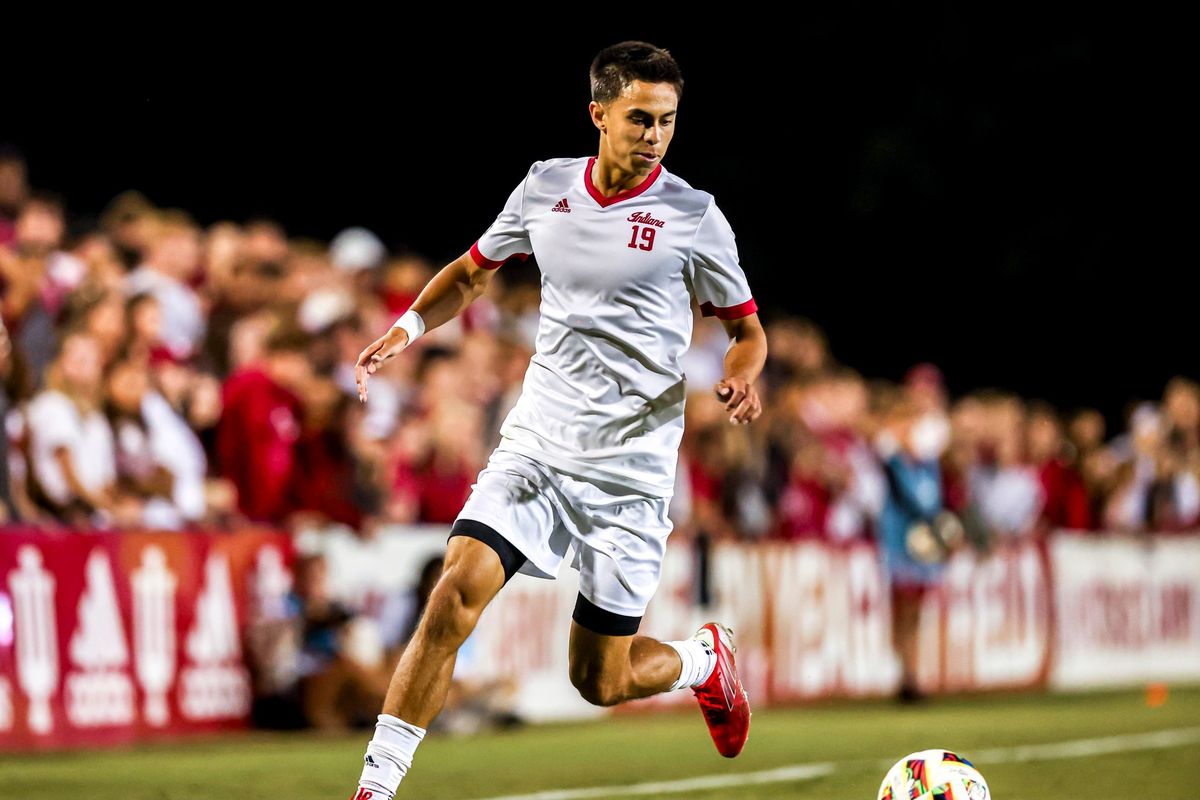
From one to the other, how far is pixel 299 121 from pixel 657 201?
15.7 meters

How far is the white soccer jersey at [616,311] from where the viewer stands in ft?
25.2

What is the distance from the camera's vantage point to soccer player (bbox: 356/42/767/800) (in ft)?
25.1

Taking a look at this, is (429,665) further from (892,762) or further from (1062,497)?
(1062,497)

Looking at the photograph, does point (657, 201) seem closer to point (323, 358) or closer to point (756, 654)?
point (323, 358)

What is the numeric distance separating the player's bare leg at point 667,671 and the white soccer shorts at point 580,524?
20 cm

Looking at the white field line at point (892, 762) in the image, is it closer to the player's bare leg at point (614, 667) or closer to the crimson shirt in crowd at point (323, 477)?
the player's bare leg at point (614, 667)

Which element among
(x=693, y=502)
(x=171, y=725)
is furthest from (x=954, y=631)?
(x=171, y=725)

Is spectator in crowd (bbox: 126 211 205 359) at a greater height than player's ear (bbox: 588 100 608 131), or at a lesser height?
greater

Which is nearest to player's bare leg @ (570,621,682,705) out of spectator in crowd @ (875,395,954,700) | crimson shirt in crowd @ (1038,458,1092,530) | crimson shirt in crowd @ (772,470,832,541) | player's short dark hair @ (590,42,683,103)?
player's short dark hair @ (590,42,683,103)

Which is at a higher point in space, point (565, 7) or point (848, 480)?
point (565, 7)

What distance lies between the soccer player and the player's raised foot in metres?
0.99

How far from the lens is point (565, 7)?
2472 cm

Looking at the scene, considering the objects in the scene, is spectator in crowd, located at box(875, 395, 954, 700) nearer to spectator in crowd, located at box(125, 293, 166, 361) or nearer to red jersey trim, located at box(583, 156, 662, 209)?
spectator in crowd, located at box(125, 293, 166, 361)

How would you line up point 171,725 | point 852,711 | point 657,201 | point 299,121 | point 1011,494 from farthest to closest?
point 299,121 → point 1011,494 → point 852,711 → point 171,725 → point 657,201
